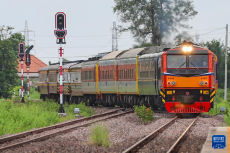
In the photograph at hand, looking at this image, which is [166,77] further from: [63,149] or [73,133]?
[63,149]

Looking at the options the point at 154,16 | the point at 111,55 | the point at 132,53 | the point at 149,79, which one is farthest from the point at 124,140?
the point at 154,16

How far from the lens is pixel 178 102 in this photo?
19000mm

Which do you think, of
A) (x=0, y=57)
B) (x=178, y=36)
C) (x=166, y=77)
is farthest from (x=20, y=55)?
(x=166, y=77)

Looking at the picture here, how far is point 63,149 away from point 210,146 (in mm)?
4255

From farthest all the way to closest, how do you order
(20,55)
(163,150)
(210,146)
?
(20,55) → (163,150) → (210,146)

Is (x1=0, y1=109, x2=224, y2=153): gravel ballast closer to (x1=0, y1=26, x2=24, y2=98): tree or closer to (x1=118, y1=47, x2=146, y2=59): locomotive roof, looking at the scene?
(x1=118, y1=47, x2=146, y2=59): locomotive roof

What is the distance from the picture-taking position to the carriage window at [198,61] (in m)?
19.1

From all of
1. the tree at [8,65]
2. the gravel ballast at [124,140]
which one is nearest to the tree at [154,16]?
the tree at [8,65]

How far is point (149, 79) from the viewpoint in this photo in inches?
871

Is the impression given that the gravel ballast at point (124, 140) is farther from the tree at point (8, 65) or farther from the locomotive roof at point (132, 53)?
the tree at point (8, 65)

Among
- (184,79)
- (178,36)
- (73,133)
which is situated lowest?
(73,133)

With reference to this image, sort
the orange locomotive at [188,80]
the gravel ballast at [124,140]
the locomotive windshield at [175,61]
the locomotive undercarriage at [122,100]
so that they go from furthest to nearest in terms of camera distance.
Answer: the locomotive undercarriage at [122,100], the locomotive windshield at [175,61], the orange locomotive at [188,80], the gravel ballast at [124,140]
